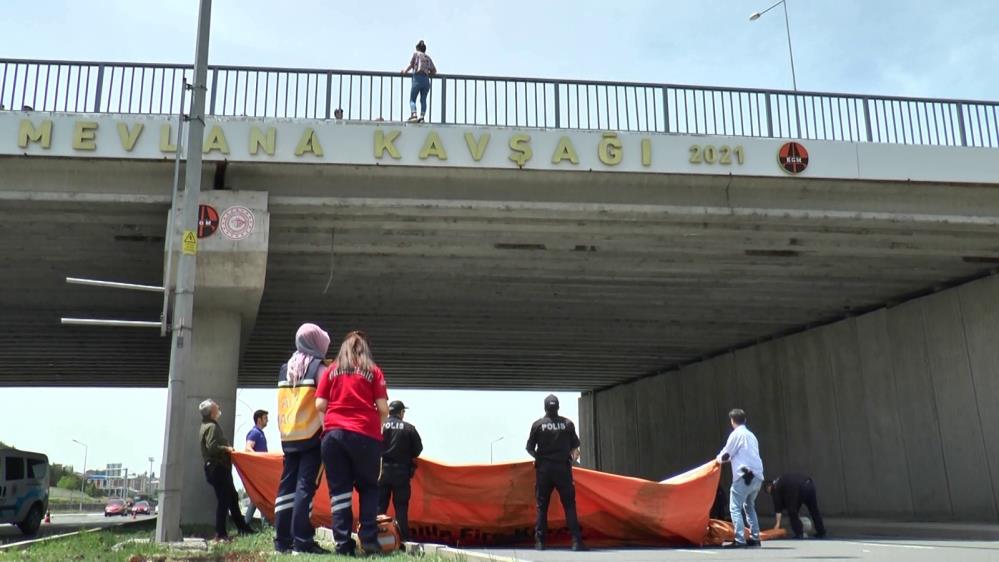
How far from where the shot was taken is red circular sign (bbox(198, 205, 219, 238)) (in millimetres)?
13891

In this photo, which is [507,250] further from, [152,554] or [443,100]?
[152,554]

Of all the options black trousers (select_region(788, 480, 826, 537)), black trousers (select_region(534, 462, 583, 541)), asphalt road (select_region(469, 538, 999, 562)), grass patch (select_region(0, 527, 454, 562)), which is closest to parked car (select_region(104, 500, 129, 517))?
black trousers (select_region(788, 480, 826, 537))

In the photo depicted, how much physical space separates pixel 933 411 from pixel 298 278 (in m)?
13.4

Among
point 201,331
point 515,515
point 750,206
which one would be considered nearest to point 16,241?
point 201,331

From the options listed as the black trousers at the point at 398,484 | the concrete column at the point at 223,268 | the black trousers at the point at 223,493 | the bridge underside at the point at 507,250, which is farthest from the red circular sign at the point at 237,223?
the black trousers at the point at 398,484

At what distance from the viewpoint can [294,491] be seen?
25.2ft

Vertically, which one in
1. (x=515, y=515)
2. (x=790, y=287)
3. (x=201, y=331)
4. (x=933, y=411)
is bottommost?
(x=515, y=515)

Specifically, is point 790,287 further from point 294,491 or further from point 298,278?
point 294,491

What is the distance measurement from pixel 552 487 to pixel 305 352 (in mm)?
3427

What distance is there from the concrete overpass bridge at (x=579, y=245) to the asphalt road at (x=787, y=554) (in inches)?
246

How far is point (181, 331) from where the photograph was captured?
9.57 m

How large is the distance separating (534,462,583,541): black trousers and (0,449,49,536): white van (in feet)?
41.0

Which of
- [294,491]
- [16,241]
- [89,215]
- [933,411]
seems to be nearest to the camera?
[294,491]

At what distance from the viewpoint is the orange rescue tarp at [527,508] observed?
33.7 feet
